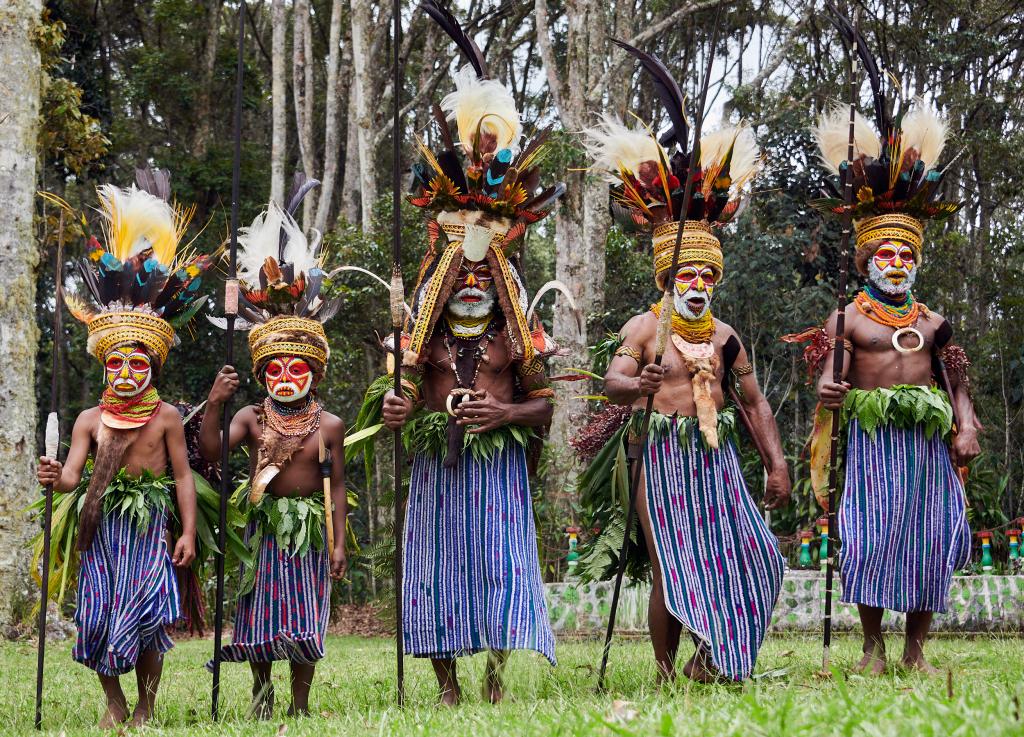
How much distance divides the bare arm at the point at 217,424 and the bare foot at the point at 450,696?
5.26ft

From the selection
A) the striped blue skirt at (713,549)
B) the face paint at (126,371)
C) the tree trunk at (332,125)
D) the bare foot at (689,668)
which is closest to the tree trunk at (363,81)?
the tree trunk at (332,125)

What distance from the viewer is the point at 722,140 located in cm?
640

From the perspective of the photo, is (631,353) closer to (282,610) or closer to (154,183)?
(282,610)

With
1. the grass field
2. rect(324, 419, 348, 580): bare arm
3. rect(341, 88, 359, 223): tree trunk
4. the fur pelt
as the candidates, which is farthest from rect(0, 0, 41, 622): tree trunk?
rect(341, 88, 359, 223): tree trunk

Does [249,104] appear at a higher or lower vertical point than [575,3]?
higher

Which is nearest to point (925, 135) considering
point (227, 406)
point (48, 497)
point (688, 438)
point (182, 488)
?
point (688, 438)

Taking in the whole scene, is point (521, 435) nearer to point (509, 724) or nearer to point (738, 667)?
point (738, 667)

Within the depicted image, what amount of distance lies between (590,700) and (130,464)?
260cm

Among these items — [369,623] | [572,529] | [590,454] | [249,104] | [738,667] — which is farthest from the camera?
[249,104]

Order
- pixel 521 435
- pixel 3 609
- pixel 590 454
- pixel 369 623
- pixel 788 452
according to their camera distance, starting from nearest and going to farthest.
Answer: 1. pixel 521 435
2. pixel 590 454
3. pixel 3 609
4. pixel 788 452
5. pixel 369 623

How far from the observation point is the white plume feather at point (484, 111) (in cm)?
626

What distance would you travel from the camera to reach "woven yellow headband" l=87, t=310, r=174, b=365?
6.19m

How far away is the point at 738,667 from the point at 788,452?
25.9ft

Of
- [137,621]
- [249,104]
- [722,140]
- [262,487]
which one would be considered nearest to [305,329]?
[262,487]
